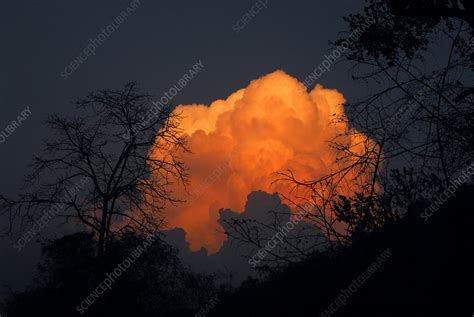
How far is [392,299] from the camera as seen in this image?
15.4ft

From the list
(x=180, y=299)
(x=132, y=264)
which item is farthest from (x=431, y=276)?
(x=180, y=299)

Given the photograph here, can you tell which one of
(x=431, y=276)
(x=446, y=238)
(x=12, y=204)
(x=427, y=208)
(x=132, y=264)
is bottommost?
(x=12, y=204)

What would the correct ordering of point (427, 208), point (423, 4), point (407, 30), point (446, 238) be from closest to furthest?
point (446, 238) < point (427, 208) < point (423, 4) < point (407, 30)

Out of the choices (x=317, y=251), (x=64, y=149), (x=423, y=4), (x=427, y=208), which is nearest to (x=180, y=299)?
(x=64, y=149)

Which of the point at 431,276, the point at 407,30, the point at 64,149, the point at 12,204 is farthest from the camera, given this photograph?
the point at 64,149

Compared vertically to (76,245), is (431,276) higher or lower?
higher

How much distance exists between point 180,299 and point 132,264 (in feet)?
17.2

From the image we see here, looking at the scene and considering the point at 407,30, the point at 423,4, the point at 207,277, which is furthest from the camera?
the point at 207,277

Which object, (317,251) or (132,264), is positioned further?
(132,264)

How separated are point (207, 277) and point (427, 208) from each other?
11.3 metres

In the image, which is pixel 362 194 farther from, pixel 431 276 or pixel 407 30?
pixel 407 30

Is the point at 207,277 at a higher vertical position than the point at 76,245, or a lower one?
higher

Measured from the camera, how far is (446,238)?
513 cm

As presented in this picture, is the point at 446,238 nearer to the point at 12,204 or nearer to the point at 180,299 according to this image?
the point at 12,204
